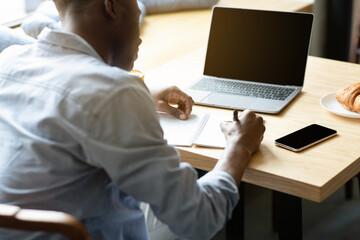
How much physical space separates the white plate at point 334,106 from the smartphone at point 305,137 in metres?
0.10

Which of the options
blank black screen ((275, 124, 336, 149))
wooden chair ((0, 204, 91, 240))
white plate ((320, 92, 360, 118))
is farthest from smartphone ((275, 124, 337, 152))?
wooden chair ((0, 204, 91, 240))

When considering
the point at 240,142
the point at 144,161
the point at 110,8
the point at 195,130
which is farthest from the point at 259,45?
the point at 144,161

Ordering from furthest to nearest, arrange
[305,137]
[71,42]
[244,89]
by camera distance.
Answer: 1. [244,89]
2. [305,137]
3. [71,42]

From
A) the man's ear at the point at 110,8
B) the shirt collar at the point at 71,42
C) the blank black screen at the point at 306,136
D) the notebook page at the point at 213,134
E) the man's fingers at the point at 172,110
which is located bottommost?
the blank black screen at the point at 306,136

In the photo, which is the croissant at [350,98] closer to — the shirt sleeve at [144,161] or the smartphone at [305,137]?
the smartphone at [305,137]

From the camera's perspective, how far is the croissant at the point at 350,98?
145cm

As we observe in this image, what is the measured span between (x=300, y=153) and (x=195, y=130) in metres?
0.28

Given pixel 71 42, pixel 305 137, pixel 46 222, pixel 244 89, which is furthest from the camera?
pixel 244 89

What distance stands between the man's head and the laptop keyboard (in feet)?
1.88

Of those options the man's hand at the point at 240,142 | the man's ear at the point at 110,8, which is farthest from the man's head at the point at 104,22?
the man's hand at the point at 240,142

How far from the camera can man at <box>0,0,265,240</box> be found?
93cm

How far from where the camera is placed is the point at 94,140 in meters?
0.92

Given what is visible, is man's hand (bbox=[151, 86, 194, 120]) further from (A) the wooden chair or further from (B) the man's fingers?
(A) the wooden chair

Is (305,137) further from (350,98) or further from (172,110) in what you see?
(172,110)
